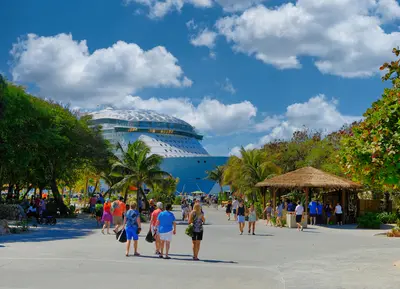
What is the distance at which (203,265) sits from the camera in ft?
35.8

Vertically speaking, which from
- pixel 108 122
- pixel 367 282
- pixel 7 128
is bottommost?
pixel 367 282

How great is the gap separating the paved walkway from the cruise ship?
6518 cm

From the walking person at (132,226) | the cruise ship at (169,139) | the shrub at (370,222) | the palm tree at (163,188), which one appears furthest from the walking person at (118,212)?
the cruise ship at (169,139)

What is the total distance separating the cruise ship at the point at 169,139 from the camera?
83.9 m

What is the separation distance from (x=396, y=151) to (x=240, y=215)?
36.7ft

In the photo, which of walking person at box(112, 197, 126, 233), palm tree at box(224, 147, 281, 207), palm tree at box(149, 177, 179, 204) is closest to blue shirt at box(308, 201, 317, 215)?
palm tree at box(224, 147, 281, 207)

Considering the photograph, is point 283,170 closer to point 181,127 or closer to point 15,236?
point 15,236

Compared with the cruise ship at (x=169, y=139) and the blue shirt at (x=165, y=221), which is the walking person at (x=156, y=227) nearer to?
the blue shirt at (x=165, y=221)

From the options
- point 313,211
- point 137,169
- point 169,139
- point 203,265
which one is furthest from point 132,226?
point 169,139

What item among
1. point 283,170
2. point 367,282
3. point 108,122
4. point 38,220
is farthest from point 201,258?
point 108,122

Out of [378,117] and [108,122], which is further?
[108,122]

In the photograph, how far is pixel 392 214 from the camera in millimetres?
27484

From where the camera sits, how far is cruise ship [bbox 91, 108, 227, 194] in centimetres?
8388

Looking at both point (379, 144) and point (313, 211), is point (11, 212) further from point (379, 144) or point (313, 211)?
point (379, 144)
